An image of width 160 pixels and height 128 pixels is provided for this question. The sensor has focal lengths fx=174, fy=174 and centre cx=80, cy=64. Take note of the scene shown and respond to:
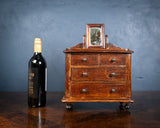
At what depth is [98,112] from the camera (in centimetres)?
113

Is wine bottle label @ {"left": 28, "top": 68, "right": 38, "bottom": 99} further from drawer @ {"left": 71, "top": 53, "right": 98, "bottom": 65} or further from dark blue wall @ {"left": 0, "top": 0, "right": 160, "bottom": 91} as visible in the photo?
dark blue wall @ {"left": 0, "top": 0, "right": 160, "bottom": 91}

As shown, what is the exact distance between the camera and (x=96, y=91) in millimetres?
1205

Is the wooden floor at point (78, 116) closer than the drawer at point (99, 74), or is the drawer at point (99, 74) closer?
the wooden floor at point (78, 116)

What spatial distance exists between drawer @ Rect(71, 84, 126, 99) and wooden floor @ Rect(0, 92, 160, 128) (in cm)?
10

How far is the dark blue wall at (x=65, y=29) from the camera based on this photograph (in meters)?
1.85

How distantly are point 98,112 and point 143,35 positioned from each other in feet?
3.61

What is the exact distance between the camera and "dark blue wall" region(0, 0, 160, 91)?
1851 millimetres

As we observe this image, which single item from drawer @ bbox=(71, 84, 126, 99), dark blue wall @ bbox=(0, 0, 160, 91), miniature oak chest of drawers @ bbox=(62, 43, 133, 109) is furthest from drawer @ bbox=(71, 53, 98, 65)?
dark blue wall @ bbox=(0, 0, 160, 91)

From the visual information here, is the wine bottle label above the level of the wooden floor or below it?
above

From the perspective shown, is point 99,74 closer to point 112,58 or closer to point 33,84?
point 112,58

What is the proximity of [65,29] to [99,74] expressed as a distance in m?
0.83

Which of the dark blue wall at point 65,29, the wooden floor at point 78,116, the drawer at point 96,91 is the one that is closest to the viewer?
the wooden floor at point 78,116

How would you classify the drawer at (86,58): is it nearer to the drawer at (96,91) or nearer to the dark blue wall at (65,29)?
the drawer at (96,91)

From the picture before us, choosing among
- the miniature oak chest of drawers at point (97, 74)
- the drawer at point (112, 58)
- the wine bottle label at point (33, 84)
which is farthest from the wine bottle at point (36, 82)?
the drawer at point (112, 58)
